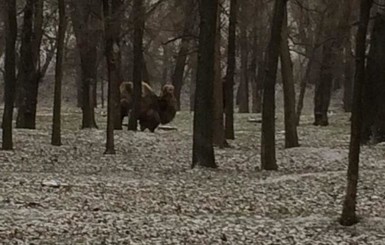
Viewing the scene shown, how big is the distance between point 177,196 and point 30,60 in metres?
13.0

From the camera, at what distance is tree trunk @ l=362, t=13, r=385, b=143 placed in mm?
21844

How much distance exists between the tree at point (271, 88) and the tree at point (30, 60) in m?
9.71

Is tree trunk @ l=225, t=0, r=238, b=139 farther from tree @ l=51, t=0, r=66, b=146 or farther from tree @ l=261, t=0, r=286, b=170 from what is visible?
tree @ l=261, t=0, r=286, b=170

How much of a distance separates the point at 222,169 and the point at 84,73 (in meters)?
11.3

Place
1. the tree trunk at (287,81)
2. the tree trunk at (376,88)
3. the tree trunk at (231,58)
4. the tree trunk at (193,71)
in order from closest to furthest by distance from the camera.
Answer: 1. the tree trunk at (287,81)
2. the tree trunk at (376,88)
3. the tree trunk at (231,58)
4. the tree trunk at (193,71)

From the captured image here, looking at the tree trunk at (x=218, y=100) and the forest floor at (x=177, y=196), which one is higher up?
the tree trunk at (x=218, y=100)

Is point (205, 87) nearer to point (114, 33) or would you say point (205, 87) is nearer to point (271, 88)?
point (271, 88)

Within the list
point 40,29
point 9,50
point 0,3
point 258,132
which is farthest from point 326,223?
point 258,132

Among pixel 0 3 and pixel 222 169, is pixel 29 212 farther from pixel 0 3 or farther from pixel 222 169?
pixel 0 3

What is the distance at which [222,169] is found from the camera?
1748 centimetres

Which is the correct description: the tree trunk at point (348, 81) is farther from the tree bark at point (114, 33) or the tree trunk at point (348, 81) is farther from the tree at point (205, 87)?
the tree at point (205, 87)

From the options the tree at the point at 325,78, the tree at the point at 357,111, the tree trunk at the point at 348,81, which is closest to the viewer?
the tree at the point at 357,111

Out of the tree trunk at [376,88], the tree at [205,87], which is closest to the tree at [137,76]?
the tree trunk at [376,88]

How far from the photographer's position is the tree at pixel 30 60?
2433 cm
